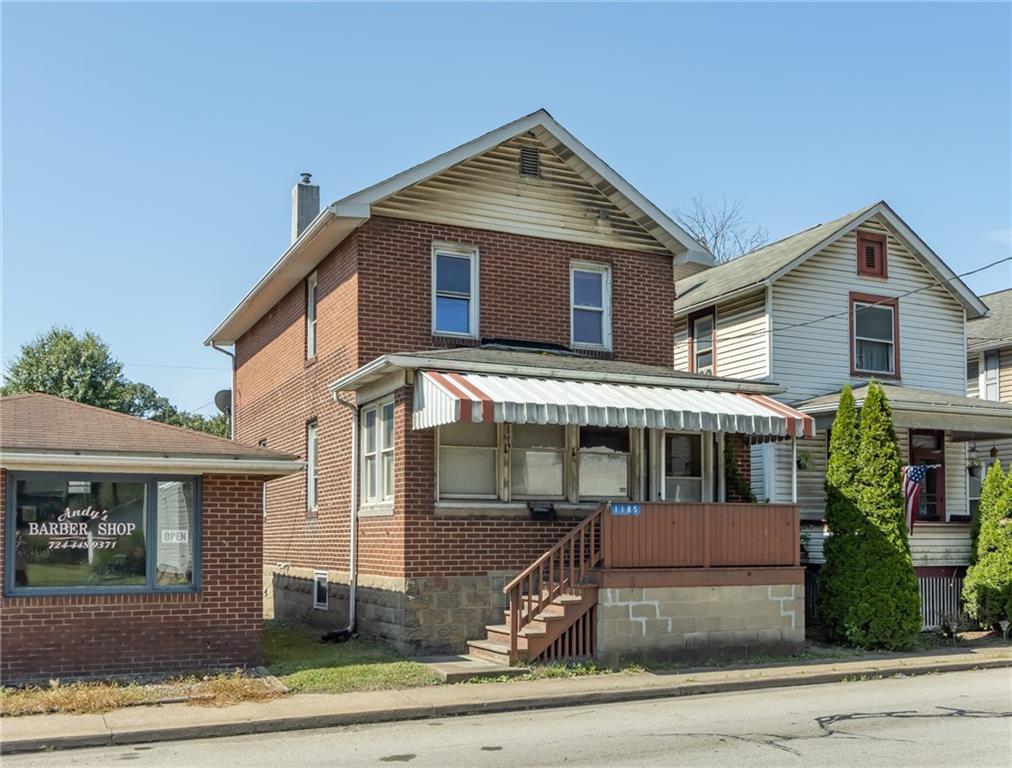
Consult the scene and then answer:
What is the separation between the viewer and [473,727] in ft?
36.7

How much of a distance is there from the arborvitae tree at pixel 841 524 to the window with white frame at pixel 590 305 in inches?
157

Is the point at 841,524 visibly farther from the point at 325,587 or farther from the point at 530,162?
the point at 325,587

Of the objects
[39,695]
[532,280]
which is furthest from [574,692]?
[532,280]

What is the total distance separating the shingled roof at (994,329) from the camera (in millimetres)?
28575

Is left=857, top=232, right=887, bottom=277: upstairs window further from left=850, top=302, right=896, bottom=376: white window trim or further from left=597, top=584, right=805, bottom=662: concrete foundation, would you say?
left=597, top=584, right=805, bottom=662: concrete foundation

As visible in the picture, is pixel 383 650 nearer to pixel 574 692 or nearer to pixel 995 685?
pixel 574 692

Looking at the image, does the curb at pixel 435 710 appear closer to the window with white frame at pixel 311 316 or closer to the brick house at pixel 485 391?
the brick house at pixel 485 391

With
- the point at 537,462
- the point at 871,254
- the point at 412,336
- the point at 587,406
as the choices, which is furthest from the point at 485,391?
the point at 871,254

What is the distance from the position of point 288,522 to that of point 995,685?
41.4 ft

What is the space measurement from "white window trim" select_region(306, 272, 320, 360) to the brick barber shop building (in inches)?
220

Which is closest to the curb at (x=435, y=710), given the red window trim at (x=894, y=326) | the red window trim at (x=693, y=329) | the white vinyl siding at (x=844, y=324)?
the white vinyl siding at (x=844, y=324)

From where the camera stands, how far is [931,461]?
22.7 m

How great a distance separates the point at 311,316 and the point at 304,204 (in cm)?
413

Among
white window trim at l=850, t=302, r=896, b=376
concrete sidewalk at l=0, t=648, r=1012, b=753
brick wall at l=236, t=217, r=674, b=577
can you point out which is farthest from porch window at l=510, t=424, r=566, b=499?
white window trim at l=850, t=302, r=896, b=376
